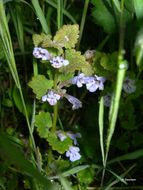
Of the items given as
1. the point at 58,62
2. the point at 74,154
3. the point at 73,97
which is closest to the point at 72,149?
the point at 74,154

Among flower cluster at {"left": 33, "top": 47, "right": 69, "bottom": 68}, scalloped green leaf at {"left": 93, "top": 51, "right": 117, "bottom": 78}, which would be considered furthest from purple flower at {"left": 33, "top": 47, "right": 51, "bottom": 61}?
scalloped green leaf at {"left": 93, "top": 51, "right": 117, "bottom": 78}

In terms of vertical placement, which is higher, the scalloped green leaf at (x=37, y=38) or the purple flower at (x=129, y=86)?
the scalloped green leaf at (x=37, y=38)

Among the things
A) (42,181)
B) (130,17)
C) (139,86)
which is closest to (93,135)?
(139,86)

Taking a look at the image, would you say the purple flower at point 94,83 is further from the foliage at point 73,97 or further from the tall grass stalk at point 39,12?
the tall grass stalk at point 39,12

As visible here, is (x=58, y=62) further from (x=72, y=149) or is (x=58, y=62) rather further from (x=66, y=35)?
(x=72, y=149)

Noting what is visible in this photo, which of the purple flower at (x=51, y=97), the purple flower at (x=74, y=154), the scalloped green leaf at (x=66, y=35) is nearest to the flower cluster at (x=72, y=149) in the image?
the purple flower at (x=74, y=154)

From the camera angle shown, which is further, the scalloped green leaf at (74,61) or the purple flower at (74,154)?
the purple flower at (74,154)
